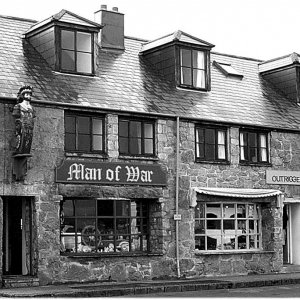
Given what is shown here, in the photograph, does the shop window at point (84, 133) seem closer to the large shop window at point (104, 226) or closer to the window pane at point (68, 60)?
the large shop window at point (104, 226)

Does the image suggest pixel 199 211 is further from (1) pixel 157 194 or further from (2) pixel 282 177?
(2) pixel 282 177

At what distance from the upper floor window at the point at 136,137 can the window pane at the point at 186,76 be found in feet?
9.69

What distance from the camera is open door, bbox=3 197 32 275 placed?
20.1 m

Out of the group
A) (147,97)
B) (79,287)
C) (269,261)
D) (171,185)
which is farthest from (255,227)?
(79,287)

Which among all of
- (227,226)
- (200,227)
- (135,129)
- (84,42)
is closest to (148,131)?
(135,129)

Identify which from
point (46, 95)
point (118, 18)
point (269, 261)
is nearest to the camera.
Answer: point (46, 95)

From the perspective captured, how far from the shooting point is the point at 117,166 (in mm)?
21266

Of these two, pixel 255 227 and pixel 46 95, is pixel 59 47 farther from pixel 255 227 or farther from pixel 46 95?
pixel 255 227

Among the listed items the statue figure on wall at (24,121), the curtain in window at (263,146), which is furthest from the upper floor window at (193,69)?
the statue figure on wall at (24,121)

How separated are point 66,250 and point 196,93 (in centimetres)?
709

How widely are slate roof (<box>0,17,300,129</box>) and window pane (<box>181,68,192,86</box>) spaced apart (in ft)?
1.28

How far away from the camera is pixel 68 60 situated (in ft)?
73.3

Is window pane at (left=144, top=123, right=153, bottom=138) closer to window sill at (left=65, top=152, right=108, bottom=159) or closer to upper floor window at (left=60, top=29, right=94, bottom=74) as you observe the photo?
window sill at (left=65, top=152, right=108, bottom=159)

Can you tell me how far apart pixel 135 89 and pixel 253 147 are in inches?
171
